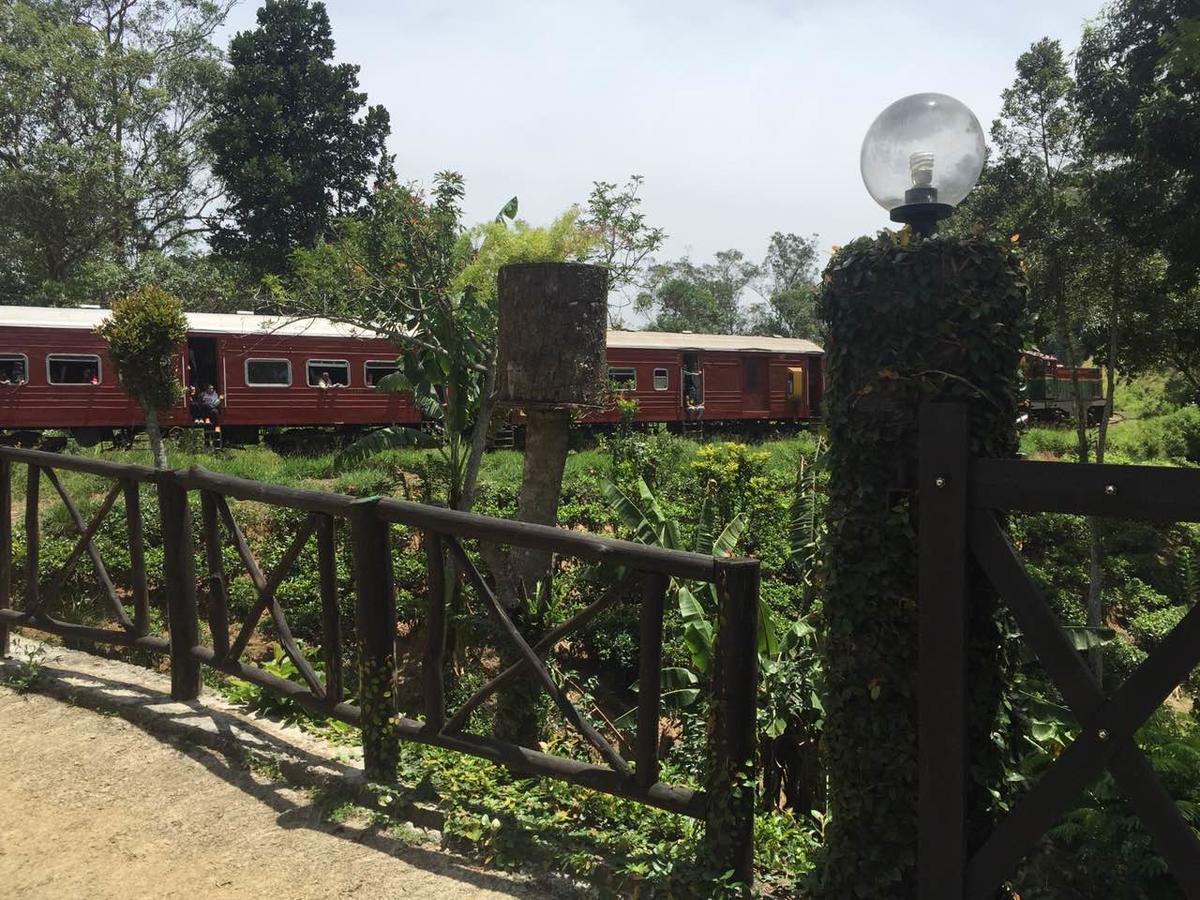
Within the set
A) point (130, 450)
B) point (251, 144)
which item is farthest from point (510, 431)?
point (251, 144)

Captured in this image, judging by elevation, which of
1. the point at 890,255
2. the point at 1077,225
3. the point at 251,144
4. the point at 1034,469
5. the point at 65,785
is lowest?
the point at 65,785

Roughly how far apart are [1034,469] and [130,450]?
1674 centimetres

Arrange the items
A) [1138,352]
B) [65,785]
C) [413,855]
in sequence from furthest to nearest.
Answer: [1138,352]
[65,785]
[413,855]

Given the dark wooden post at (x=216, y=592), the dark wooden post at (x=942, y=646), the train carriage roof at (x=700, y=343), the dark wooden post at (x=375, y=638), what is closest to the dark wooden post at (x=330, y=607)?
the dark wooden post at (x=375, y=638)

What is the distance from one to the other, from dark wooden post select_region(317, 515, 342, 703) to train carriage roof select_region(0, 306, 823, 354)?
8.69 m

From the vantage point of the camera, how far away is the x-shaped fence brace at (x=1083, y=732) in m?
2.01

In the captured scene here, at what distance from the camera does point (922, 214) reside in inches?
109

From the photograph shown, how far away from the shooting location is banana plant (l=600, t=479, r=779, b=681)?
5.16m

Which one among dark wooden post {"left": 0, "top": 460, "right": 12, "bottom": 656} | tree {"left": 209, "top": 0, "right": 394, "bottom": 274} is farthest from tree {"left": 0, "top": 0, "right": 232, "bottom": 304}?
dark wooden post {"left": 0, "top": 460, "right": 12, "bottom": 656}

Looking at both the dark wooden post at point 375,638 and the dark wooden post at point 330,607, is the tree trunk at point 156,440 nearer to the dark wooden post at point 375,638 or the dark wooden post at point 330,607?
the dark wooden post at point 330,607

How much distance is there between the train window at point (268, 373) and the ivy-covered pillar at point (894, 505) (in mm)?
16935

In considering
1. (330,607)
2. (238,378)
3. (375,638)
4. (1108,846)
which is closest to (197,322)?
(238,378)

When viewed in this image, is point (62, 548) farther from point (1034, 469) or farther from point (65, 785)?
point (1034, 469)

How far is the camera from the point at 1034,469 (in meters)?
2.24
